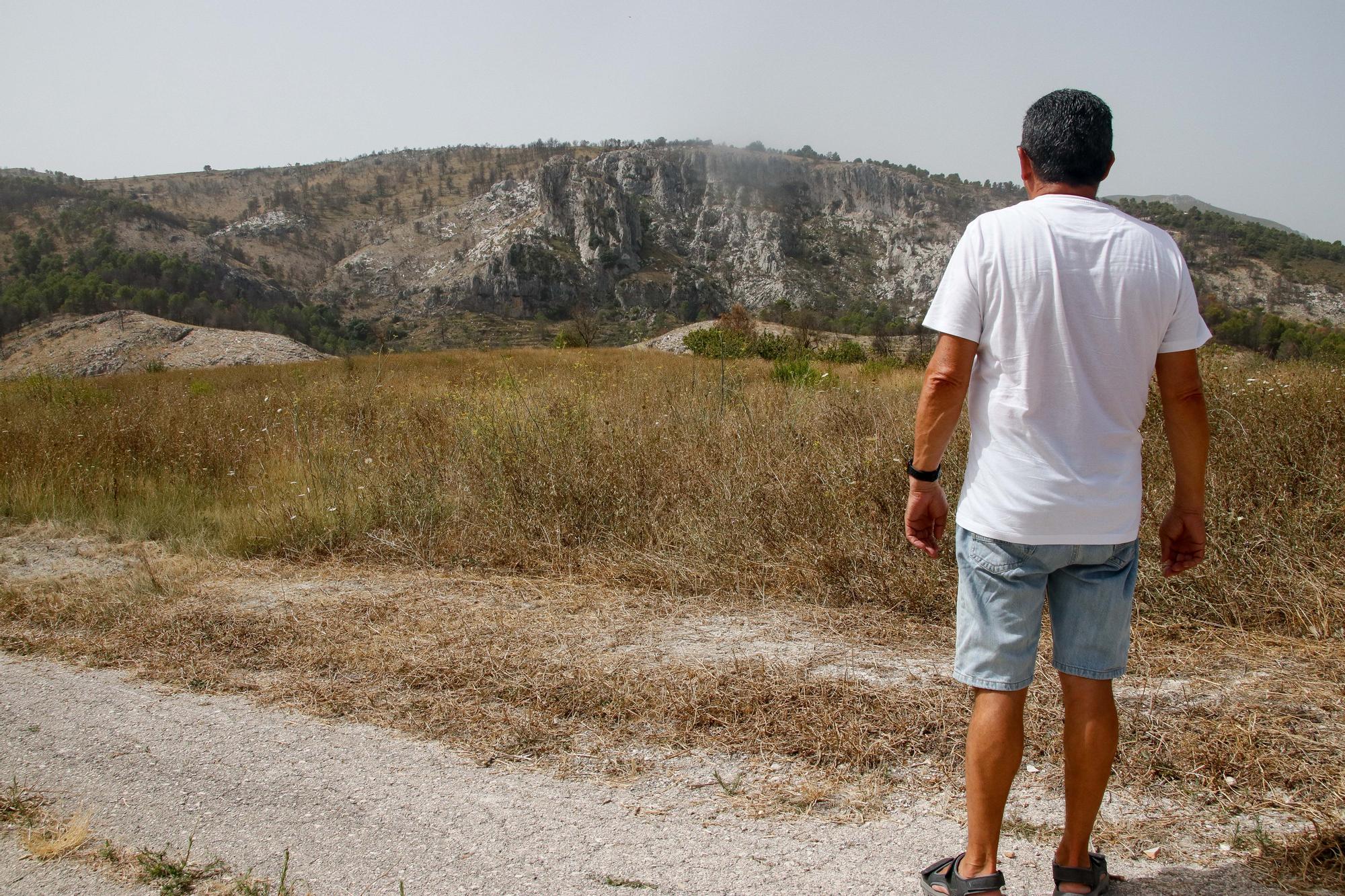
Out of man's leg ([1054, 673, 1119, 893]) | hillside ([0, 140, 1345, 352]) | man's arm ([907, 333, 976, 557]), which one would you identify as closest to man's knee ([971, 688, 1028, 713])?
man's leg ([1054, 673, 1119, 893])

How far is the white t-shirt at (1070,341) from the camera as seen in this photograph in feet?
5.99

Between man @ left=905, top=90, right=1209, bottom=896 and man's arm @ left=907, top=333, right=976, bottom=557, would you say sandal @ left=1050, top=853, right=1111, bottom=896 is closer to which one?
man @ left=905, top=90, right=1209, bottom=896

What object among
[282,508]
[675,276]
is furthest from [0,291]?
[675,276]

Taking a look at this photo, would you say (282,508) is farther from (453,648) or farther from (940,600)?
(940,600)

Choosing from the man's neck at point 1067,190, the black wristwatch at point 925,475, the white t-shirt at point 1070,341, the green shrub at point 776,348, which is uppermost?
the man's neck at point 1067,190

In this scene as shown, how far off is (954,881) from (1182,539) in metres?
1.06

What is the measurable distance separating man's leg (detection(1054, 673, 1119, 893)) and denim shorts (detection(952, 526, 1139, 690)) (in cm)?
6

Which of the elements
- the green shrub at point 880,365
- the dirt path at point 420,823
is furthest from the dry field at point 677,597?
the green shrub at point 880,365

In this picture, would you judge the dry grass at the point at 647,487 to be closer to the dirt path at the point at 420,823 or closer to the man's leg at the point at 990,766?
the dirt path at the point at 420,823

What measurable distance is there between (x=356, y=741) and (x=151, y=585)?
9.19 feet

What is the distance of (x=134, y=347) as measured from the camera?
2908cm

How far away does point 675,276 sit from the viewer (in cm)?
11694

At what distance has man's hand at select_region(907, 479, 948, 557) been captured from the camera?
2086 millimetres

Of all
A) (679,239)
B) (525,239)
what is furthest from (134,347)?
(679,239)
